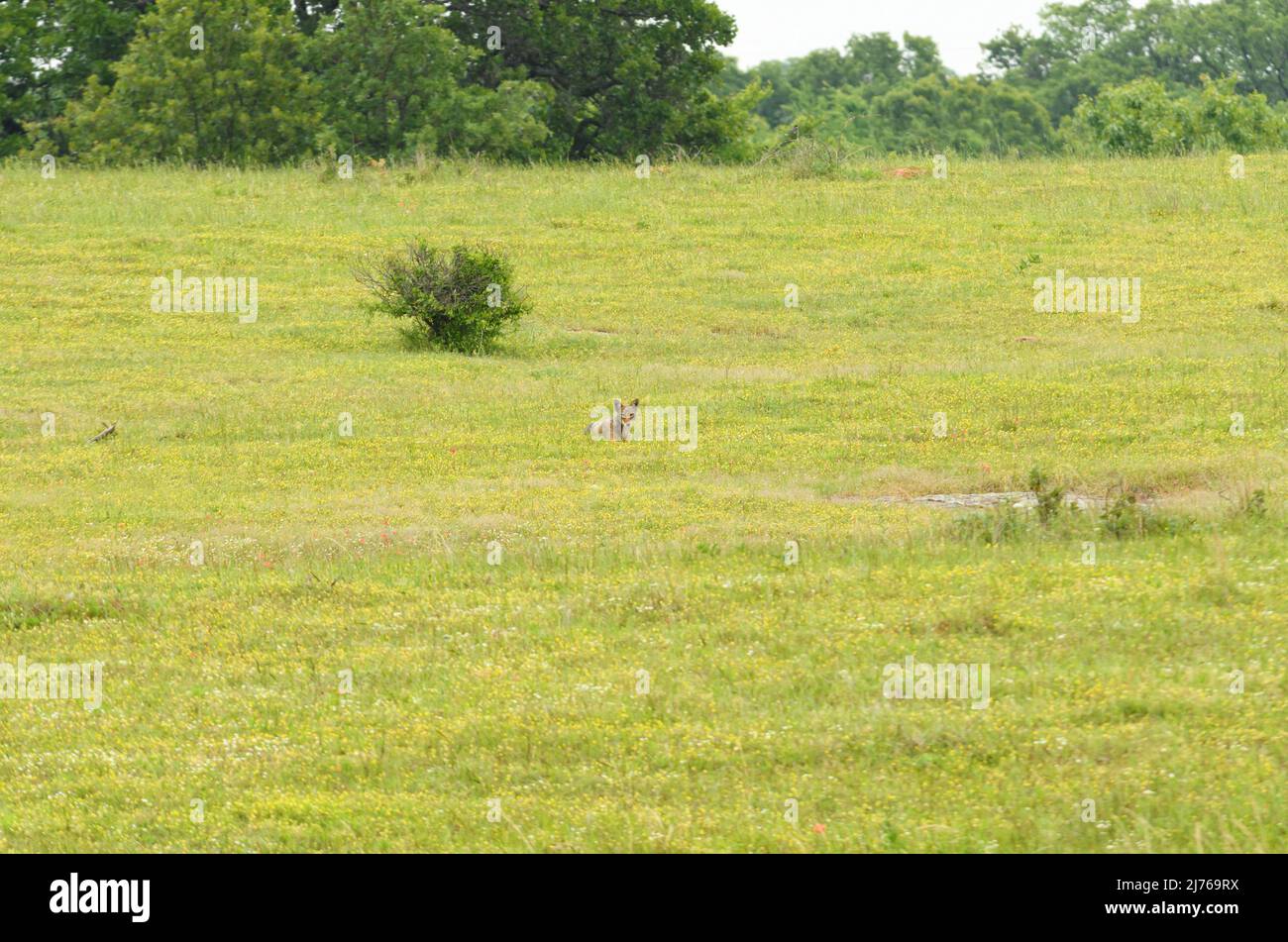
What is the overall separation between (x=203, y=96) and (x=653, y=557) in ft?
131

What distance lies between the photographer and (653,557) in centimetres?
1320

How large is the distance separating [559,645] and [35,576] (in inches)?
204

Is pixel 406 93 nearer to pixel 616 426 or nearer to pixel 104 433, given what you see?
pixel 104 433

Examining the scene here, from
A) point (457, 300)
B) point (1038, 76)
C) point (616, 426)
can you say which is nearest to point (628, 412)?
point (616, 426)

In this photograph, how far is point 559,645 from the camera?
34.9 ft

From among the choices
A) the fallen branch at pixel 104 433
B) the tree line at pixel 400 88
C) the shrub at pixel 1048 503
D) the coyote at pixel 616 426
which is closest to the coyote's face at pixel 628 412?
the coyote at pixel 616 426

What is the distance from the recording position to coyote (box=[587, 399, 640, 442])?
19.5 meters

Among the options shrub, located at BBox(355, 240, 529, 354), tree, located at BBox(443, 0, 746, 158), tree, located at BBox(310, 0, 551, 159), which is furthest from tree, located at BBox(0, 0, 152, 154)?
shrub, located at BBox(355, 240, 529, 354)

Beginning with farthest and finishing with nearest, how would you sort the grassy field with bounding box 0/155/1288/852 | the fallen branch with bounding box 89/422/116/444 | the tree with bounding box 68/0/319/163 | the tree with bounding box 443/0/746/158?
the tree with bounding box 443/0/746/158, the tree with bounding box 68/0/319/163, the fallen branch with bounding box 89/422/116/444, the grassy field with bounding box 0/155/1288/852

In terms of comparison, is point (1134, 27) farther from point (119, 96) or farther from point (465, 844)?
point (465, 844)

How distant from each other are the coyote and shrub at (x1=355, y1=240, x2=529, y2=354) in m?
7.01

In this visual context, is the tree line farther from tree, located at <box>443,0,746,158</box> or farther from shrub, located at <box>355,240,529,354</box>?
shrub, located at <box>355,240,529,354</box>

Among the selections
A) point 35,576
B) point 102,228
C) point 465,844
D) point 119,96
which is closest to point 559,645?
point 465,844

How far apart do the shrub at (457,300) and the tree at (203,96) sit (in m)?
22.6
